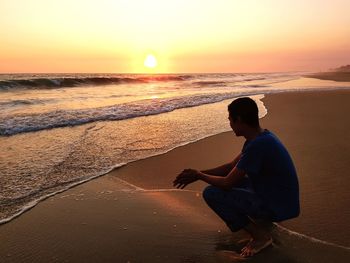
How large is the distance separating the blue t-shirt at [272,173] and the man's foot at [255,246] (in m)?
0.23

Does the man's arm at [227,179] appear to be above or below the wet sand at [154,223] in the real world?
above

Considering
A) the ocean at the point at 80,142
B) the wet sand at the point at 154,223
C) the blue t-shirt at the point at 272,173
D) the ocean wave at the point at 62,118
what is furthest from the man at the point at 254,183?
the ocean wave at the point at 62,118

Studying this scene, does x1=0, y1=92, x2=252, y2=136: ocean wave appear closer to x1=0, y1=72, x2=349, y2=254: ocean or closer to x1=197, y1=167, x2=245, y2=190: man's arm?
x1=0, y1=72, x2=349, y2=254: ocean

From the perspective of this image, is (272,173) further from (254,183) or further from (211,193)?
(211,193)

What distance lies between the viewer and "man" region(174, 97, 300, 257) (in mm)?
3244

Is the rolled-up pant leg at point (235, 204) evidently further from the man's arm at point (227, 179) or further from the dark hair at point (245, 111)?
the dark hair at point (245, 111)

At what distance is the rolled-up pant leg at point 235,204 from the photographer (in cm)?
345

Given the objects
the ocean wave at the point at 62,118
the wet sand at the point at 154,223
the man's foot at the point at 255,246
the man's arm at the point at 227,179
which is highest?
the man's arm at the point at 227,179

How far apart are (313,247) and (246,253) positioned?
0.67 meters

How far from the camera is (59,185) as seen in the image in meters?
5.35

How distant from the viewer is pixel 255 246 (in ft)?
11.3

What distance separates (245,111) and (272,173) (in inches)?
22.9

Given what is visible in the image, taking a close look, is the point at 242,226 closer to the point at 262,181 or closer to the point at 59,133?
the point at 262,181

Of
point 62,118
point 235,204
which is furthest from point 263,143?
point 62,118
